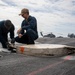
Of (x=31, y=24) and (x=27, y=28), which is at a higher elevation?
(x=31, y=24)

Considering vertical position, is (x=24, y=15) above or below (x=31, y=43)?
above

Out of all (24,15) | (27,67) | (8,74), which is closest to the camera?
(8,74)

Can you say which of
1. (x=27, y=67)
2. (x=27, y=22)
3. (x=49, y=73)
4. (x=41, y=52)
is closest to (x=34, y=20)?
(x=27, y=22)

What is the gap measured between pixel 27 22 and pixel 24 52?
1382 millimetres

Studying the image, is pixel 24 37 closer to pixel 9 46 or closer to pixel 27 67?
pixel 9 46

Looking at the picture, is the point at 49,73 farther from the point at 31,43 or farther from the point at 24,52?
the point at 31,43

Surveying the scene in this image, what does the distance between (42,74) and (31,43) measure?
4520mm

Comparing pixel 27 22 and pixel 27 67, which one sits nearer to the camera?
pixel 27 67

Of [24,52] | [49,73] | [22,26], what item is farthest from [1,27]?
[49,73]

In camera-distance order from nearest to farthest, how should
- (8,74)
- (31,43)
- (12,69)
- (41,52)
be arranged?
(8,74) → (12,69) → (41,52) → (31,43)

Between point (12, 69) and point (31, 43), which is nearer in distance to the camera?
point (12, 69)

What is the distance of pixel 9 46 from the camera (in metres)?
8.61

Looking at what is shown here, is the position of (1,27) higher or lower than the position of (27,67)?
higher

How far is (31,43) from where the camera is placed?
9.01 m
